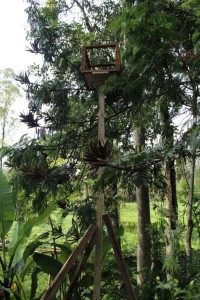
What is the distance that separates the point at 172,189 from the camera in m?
3.16

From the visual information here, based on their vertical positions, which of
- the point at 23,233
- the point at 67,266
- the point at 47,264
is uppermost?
the point at 23,233

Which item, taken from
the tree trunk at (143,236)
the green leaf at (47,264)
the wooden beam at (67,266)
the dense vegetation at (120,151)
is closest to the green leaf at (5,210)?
the dense vegetation at (120,151)

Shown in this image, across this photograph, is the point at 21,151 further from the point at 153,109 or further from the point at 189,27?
the point at 189,27

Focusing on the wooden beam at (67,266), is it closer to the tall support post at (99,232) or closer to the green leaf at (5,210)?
the tall support post at (99,232)

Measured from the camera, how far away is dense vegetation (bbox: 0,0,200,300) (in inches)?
75.1

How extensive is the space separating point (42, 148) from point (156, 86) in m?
1.29

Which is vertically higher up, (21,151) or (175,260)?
(21,151)

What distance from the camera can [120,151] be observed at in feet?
9.62

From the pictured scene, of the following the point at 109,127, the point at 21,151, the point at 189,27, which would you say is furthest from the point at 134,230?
the point at 189,27

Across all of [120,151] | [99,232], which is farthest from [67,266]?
[120,151]

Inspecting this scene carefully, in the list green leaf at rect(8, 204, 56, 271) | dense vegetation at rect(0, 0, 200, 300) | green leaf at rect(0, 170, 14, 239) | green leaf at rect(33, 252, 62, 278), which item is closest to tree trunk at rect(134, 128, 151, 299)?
dense vegetation at rect(0, 0, 200, 300)

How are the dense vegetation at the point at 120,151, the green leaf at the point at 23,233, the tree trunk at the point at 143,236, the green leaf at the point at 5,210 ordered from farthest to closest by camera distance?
the tree trunk at the point at 143,236 < the green leaf at the point at 5,210 < the green leaf at the point at 23,233 < the dense vegetation at the point at 120,151

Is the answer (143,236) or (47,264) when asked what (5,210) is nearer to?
(47,264)

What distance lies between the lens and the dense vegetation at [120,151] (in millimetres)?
1906
